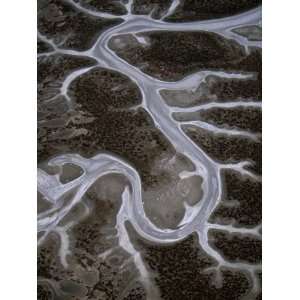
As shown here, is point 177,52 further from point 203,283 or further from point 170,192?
point 203,283

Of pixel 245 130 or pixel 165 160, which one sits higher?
pixel 245 130

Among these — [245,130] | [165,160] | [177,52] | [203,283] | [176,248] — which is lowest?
[203,283]

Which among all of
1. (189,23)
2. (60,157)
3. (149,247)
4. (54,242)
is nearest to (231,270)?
(149,247)
